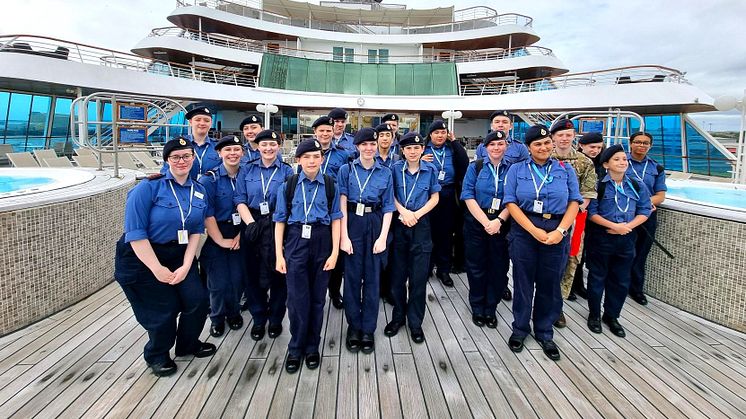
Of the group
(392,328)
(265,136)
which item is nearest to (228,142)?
(265,136)

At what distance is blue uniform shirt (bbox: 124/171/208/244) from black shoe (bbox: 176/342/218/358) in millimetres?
973

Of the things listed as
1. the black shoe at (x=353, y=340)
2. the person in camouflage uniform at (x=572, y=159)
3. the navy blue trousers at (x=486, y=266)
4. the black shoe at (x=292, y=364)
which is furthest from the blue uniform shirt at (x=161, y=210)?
the person in camouflage uniform at (x=572, y=159)

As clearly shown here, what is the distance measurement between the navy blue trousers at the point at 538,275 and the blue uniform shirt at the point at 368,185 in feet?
3.57

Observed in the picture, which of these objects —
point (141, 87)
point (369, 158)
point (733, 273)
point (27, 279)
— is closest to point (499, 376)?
A: point (369, 158)

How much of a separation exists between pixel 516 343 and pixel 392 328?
1038mm

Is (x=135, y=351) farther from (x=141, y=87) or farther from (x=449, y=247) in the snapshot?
(x=141, y=87)

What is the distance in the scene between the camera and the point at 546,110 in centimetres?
1891

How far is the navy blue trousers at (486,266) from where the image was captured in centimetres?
333

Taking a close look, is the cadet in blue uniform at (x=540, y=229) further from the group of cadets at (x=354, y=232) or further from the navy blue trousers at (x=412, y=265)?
the navy blue trousers at (x=412, y=265)

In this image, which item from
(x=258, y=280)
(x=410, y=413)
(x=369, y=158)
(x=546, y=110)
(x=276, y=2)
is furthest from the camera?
(x=276, y=2)

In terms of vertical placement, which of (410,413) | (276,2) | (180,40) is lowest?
(410,413)

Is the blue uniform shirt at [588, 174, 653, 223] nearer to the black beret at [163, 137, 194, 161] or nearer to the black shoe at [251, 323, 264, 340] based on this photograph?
the black shoe at [251, 323, 264, 340]

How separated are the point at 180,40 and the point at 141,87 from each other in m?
5.56

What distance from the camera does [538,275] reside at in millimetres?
2930
